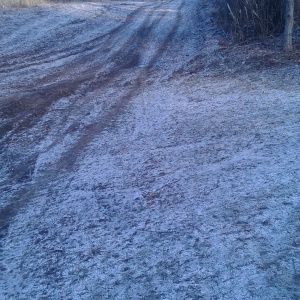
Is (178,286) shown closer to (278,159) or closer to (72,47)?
(278,159)

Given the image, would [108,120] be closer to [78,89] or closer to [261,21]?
[78,89]

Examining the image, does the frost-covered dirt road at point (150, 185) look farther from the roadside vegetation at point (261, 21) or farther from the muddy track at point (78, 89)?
the roadside vegetation at point (261, 21)

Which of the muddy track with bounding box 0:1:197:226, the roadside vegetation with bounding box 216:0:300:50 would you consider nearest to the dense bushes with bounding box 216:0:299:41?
the roadside vegetation with bounding box 216:0:300:50

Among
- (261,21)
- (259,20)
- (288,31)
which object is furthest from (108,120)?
(259,20)

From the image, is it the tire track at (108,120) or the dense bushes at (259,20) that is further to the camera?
the dense bushes at (259,20)

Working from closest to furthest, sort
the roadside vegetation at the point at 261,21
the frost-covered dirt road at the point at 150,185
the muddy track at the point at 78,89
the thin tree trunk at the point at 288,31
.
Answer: the frost-covered dirt road at the point at 150,185
the muddy track at the point at 78,89
the thin tree trunk at the point at 288,31
the roadside vegetation at the point at 261,21

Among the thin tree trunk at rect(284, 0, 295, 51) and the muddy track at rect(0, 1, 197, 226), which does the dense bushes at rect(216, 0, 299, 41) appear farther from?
the muddy track at rect(0, 1, 197, 226)

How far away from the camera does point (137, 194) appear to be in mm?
4402

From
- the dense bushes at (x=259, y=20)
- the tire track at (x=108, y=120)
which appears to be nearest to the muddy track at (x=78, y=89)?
the tire track at (x=108, y=120)

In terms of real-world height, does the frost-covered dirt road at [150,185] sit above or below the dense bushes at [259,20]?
below

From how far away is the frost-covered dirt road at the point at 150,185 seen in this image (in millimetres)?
3221

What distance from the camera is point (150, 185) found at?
4.55m

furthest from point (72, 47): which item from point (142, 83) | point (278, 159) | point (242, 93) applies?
point (278, 159)

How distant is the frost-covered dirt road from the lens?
3221 millimetres
